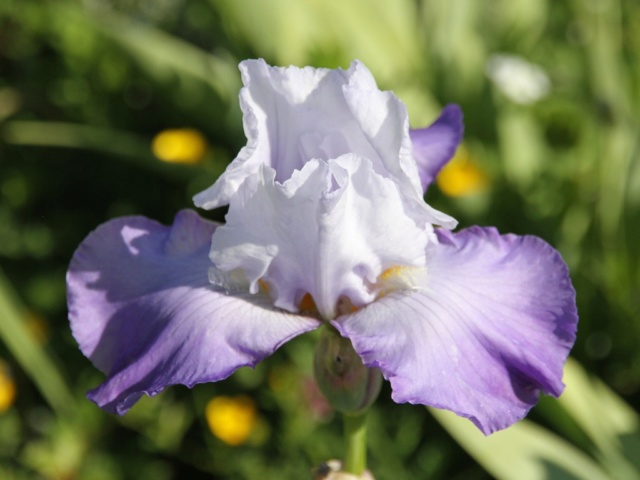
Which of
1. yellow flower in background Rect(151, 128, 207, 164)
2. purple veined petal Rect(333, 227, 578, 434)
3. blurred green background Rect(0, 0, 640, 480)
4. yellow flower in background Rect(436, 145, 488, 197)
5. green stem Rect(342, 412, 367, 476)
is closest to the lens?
purple veined petal Rect(333, 227, 578, 434)

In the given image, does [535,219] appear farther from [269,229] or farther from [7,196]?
[7,196]

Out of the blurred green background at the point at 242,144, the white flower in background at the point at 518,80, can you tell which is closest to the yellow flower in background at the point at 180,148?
the blurred green background at the point at 242,144

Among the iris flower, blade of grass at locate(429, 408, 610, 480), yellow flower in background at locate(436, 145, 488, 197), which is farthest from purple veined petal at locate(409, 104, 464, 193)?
yellow flower in background at locate(436, 145, 488, 197)

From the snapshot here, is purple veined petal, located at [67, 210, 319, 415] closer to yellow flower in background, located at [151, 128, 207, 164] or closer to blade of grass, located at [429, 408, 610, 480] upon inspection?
blade of grass, located at [429, 408, 610, 480]

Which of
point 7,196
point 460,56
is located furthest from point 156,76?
point 460,56

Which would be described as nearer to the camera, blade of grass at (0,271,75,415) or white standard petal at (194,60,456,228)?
white standard petal at (194,60,456,228)

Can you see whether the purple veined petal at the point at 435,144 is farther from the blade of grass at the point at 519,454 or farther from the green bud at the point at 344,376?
the blade of grass at the point at 519,454

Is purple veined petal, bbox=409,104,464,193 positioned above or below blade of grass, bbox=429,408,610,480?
above
